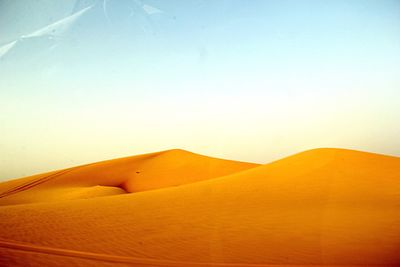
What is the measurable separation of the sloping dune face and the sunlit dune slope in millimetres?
8642

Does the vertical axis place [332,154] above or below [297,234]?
above

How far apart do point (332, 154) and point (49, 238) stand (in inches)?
493

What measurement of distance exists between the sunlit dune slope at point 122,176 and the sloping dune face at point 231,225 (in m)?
8.64

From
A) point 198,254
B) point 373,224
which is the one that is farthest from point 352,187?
point 198,254

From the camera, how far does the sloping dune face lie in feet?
18.5

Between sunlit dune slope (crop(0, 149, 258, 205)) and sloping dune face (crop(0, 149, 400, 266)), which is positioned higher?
sunlit dune slope (crop(0, 149, 258, 205))

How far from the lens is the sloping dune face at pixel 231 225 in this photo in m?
5.64

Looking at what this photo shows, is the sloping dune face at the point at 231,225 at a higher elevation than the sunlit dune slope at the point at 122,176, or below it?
below

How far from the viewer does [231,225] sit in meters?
7.52

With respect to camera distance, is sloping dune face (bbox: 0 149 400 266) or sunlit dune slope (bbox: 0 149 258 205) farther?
sunlit dune slope (bbox: 0 149 258 205)

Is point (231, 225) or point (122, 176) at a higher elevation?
point (122, 176)

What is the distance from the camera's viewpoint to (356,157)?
13992 millimetres

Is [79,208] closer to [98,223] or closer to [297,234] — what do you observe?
[98,223]

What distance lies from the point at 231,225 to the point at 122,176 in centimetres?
1879
